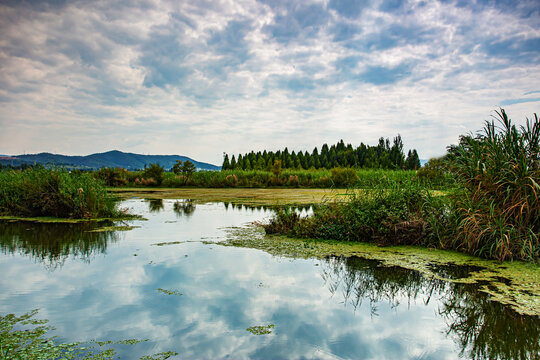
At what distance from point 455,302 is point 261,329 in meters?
2.33

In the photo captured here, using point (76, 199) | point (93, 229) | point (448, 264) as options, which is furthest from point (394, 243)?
point (76, 199)

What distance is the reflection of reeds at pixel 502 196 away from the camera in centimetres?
553

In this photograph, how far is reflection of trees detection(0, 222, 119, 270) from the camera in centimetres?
638

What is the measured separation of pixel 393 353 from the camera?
3.04 meters

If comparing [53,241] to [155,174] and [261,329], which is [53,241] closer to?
[261,329]

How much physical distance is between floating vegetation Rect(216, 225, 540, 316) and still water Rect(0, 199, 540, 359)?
0.78ft

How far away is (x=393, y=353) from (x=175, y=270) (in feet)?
11.1

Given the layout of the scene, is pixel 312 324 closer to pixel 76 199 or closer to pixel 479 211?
pixel 479 211

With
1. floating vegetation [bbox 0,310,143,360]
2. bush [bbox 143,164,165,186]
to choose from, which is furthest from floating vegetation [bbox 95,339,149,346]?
bush [bbox 143,164,165,186]

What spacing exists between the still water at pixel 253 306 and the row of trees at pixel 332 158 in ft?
96.8

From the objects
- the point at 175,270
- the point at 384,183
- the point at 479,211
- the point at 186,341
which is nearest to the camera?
the point at 186,341

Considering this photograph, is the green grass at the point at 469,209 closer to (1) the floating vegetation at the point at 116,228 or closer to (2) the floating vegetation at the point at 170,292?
(2) the floating vegetation at the point at 170,292

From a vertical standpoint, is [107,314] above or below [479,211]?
below

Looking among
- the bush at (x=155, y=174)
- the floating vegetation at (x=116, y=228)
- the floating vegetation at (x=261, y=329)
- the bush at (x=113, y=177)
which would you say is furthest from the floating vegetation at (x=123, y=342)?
the bush at (x=113, y=177)
